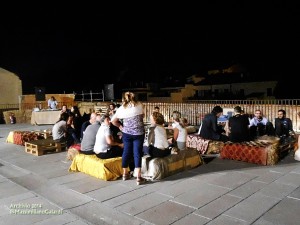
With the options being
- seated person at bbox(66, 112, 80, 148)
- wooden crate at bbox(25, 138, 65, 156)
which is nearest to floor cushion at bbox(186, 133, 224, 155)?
seated person at bbox(66, 112, 80, 148)

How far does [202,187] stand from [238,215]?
1.25m

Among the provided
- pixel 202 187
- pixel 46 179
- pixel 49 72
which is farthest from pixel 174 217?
pixel 49 72

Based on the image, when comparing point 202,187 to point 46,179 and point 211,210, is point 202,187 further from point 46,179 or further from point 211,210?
point 46,179

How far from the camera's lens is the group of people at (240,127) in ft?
25.1

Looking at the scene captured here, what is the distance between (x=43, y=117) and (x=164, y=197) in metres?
13.9

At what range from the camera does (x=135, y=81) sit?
2154 inches

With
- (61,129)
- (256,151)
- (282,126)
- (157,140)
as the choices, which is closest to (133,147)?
(157,140)

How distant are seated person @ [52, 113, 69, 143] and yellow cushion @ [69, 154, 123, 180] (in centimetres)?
291

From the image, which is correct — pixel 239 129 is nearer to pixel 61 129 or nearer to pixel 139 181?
pixel 139 181

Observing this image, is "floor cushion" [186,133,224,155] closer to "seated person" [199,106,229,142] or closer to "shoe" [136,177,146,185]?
"seated person" [199,106,229,142]

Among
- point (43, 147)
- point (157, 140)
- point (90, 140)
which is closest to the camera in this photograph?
point (157, 140)

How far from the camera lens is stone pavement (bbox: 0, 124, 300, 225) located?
416 cm

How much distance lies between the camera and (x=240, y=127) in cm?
762

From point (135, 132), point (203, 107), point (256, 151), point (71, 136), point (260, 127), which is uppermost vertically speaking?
point (203, 107)
